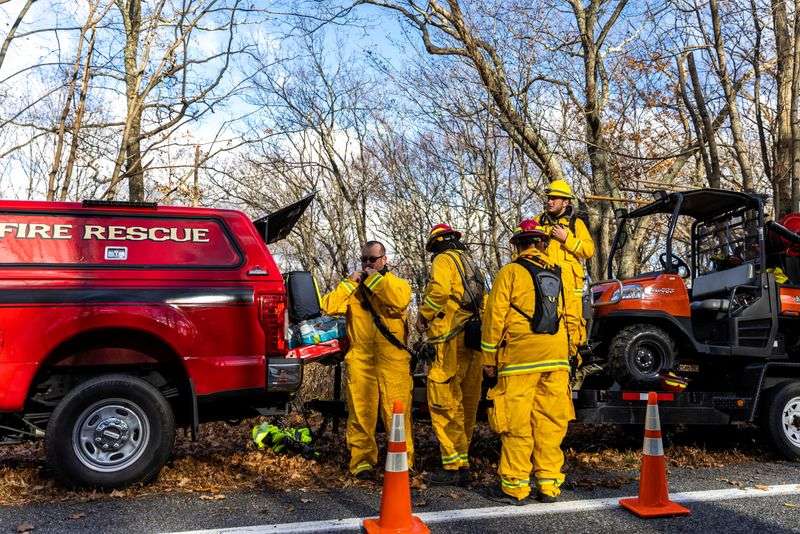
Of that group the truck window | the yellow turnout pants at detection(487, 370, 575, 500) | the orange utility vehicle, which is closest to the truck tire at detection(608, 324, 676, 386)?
the orange utility vehicle

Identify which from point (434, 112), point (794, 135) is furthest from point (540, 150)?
point (794, 135)

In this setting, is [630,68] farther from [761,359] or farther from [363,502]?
[363,502]

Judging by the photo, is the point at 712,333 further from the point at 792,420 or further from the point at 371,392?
the point at 371,392

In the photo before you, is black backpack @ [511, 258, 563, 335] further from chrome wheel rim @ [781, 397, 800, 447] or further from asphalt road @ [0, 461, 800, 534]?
chrome wheel rim @ [781, 397, 800, 447]

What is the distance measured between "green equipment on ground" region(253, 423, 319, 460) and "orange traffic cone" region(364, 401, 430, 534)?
2.50 meters

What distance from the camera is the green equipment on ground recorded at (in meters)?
6.65

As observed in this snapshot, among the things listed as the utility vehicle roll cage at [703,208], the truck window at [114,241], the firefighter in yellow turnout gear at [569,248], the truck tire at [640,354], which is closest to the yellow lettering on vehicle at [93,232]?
the truck window at [114,241]

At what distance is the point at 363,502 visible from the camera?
16.5ft

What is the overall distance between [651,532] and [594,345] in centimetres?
271

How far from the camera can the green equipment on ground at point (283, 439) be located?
6652 millimetres

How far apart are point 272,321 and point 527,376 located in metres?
2.00

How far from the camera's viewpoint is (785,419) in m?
6.87

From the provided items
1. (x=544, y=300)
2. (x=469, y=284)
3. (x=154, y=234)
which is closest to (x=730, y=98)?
(x=469, y=284)

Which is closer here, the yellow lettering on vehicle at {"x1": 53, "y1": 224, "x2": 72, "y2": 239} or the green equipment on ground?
the yellow lettering on vehicle at {"x1": 53, "y1": 224, "x2": 72, "y2": 239}
